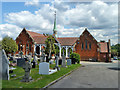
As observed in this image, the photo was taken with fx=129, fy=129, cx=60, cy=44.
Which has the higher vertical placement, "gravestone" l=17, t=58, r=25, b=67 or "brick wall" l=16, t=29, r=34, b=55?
"brick wall" l=16, t=29, r=34, b=55

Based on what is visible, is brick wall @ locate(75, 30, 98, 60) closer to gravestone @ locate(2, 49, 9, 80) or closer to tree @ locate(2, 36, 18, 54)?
tree @ locate(2, 36, 18, 54)

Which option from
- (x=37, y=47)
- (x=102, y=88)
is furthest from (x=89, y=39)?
(x=102, y=88)

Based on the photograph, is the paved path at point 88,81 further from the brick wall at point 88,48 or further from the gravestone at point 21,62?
the brick wall at point 88,48

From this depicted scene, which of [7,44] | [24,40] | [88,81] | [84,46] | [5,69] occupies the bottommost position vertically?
[88,81]

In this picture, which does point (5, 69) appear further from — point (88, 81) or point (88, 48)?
point (88, 48)

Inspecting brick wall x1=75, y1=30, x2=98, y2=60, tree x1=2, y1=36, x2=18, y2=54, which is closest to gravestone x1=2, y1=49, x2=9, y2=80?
tree x1=2, y1=36, x2=18, y2=54

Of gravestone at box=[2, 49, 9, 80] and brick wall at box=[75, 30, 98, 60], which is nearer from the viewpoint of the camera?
gravestone at box=[2, 49, 9, 80]

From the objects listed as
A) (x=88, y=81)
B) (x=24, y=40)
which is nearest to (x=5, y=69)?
(x=88, y=81)

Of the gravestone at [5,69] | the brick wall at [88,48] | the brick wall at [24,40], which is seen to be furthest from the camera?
the brick wall at [24,40]

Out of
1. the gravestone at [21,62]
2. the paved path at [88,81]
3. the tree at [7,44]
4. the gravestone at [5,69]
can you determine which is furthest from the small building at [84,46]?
the gravestone at [5,69]

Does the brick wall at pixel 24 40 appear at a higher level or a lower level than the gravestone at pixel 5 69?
higher

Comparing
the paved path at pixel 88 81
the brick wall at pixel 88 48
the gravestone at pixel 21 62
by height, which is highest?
the brick wall at pixel 88 48

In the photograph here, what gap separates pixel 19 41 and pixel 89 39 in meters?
23.9

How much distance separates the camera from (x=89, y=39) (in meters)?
40.6
